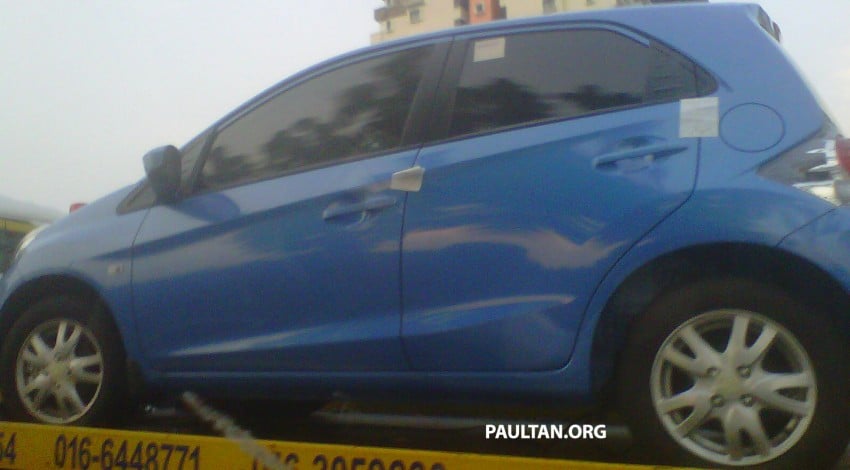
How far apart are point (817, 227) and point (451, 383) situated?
4.10 feet

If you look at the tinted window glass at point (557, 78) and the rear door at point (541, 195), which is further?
the tinted window glass at point (557, 78)

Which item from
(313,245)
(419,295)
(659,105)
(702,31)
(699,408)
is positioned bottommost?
(699,408)

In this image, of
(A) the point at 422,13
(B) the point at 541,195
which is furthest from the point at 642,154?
(A) the point at 422,13

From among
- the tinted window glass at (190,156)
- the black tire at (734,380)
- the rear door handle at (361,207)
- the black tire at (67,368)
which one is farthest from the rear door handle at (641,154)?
the black tire at (67,368)

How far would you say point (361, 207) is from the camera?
3.14 metres

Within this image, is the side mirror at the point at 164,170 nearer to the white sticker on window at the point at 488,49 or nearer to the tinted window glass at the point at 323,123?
the tinted window glass at the point at 323,123

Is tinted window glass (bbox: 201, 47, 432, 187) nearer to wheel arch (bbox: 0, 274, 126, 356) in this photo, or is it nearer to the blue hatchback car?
the blue hatchback car

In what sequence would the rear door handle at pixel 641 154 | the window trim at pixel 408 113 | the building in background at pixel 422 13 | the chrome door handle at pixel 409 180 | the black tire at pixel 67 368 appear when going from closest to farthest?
the rear door handle at pixel 641 154 < the chrome door handle at pixel 409 180 < the window trim at pixel 408 113 < the black tire at pixel 67 368 < the building in background at pixel 422 13

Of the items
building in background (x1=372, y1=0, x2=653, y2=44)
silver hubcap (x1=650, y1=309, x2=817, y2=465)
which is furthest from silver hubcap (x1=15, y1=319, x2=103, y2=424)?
building in background (x1=372, y1=0, x2=653, y2=44)

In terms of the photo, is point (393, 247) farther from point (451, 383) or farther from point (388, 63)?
point (388, 63)

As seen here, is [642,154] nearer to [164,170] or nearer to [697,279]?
[697,279]

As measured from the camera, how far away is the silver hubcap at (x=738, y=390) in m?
2.51

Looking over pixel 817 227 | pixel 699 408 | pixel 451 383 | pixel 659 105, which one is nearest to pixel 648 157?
pixel 659 105

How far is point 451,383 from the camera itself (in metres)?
3.00
